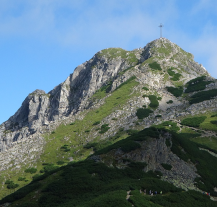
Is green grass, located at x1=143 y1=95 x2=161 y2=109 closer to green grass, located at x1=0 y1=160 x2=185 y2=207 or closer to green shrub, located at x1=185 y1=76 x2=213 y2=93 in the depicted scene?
green shrub, located at x1=185 y1=76 x2=213 y2=93

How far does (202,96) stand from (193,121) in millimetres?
31173

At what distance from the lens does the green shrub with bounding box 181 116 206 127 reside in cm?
11740

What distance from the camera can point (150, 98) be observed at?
152 metres

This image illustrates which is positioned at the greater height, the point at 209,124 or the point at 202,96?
the point at 202,96

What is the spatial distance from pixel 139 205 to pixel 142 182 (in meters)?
10.7

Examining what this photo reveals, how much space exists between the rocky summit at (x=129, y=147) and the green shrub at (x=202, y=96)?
1.64ft

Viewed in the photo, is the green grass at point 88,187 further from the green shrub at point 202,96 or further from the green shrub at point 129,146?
the green shrub at point 202,96

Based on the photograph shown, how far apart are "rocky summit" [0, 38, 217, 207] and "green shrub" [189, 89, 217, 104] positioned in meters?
0.50

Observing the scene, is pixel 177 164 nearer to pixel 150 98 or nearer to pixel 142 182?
pixel 142 182

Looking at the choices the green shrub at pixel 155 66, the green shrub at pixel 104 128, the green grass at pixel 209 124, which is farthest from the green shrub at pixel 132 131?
the green shrub at pixel 155 66

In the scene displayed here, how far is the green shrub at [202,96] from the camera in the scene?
143 m

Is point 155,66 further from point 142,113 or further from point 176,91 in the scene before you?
point 142,113

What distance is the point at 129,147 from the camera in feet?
241

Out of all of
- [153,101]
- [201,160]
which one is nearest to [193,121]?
[153,101]
